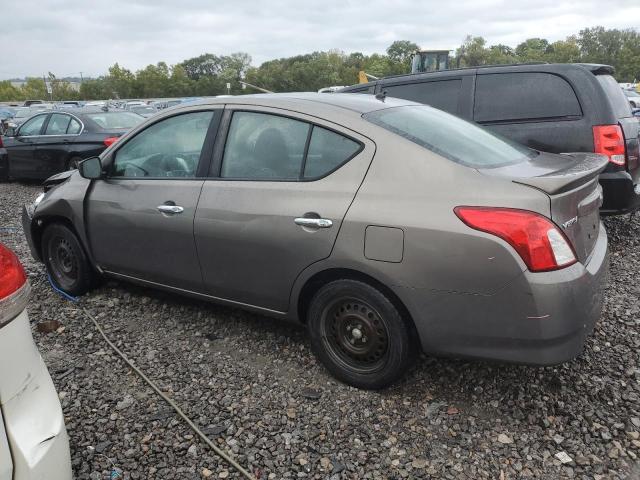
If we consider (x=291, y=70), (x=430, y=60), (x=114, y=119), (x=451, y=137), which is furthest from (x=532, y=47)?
(x=451, y=137)

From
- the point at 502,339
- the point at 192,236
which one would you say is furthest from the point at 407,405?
the point at 192,236

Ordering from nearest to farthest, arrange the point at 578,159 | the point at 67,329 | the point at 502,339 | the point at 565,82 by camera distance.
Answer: the point at 502,339 < the point at 578,159 < the point at 67,329 < the point at 565,82

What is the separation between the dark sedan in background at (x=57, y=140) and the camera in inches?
378

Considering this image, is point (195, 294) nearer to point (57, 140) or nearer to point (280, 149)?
point (280, 149)

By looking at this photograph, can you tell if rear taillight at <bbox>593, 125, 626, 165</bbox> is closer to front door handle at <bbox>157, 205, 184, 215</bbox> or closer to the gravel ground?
the gravel ground

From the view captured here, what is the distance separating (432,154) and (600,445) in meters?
1.57

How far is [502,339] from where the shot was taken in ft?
7.74

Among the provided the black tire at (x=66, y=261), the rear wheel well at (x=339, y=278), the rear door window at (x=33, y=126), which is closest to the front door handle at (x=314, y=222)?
the rear wheel well at (x=339, y=278)

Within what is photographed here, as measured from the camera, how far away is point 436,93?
5758mm

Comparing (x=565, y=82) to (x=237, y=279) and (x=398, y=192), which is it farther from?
(x=237, y=279)

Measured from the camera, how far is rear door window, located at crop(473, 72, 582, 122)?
4.84 metres

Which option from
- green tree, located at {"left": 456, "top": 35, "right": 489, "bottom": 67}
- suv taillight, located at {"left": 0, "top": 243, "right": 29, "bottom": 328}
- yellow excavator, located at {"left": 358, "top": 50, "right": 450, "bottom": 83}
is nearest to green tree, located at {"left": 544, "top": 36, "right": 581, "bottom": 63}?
green tree, located at {"left": 456, "top": 35, "right": 489, "bottom": 67}

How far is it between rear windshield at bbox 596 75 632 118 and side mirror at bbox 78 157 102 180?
14.2ft

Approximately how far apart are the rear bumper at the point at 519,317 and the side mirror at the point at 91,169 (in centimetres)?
241
